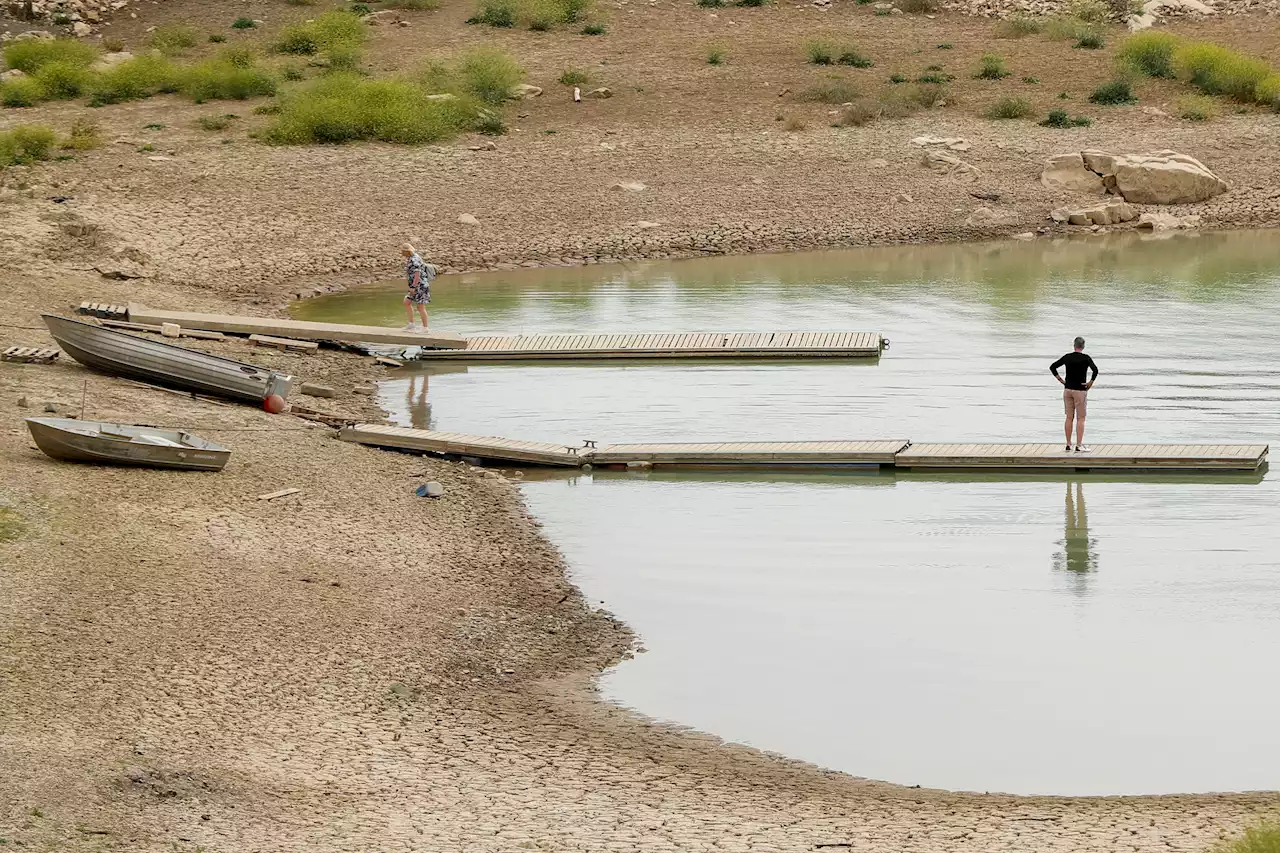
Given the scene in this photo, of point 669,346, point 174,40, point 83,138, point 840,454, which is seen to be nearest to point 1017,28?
point 174,40

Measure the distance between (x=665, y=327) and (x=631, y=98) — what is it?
16.7m

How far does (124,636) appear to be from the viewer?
1398 cm

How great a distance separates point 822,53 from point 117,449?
32.8 metres

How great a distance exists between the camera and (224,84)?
4438 cm

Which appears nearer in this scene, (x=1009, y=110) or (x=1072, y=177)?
(x=1072, y=177)

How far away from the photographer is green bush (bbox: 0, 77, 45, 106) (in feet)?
143

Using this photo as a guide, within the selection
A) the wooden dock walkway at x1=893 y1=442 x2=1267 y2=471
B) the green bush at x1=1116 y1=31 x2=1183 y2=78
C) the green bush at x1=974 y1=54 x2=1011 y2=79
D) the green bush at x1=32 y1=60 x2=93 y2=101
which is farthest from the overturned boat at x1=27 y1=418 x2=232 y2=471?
the green bush at x1=1116 y1=31 x2=1183 y2=78

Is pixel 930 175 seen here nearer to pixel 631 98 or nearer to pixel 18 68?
pixel 631 98

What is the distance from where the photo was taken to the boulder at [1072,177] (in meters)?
40.3

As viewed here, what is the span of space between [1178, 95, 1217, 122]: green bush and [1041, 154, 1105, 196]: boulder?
5.62 m

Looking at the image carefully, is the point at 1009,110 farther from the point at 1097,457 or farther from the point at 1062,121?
the point at 1097,457

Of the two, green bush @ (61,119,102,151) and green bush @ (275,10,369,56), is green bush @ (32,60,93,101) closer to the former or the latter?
green bush @ (61,119,102,151)

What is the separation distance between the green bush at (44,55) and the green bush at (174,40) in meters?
2.48

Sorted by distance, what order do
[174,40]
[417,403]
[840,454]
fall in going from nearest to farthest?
[840,454] → [417,403] → [174,40]
